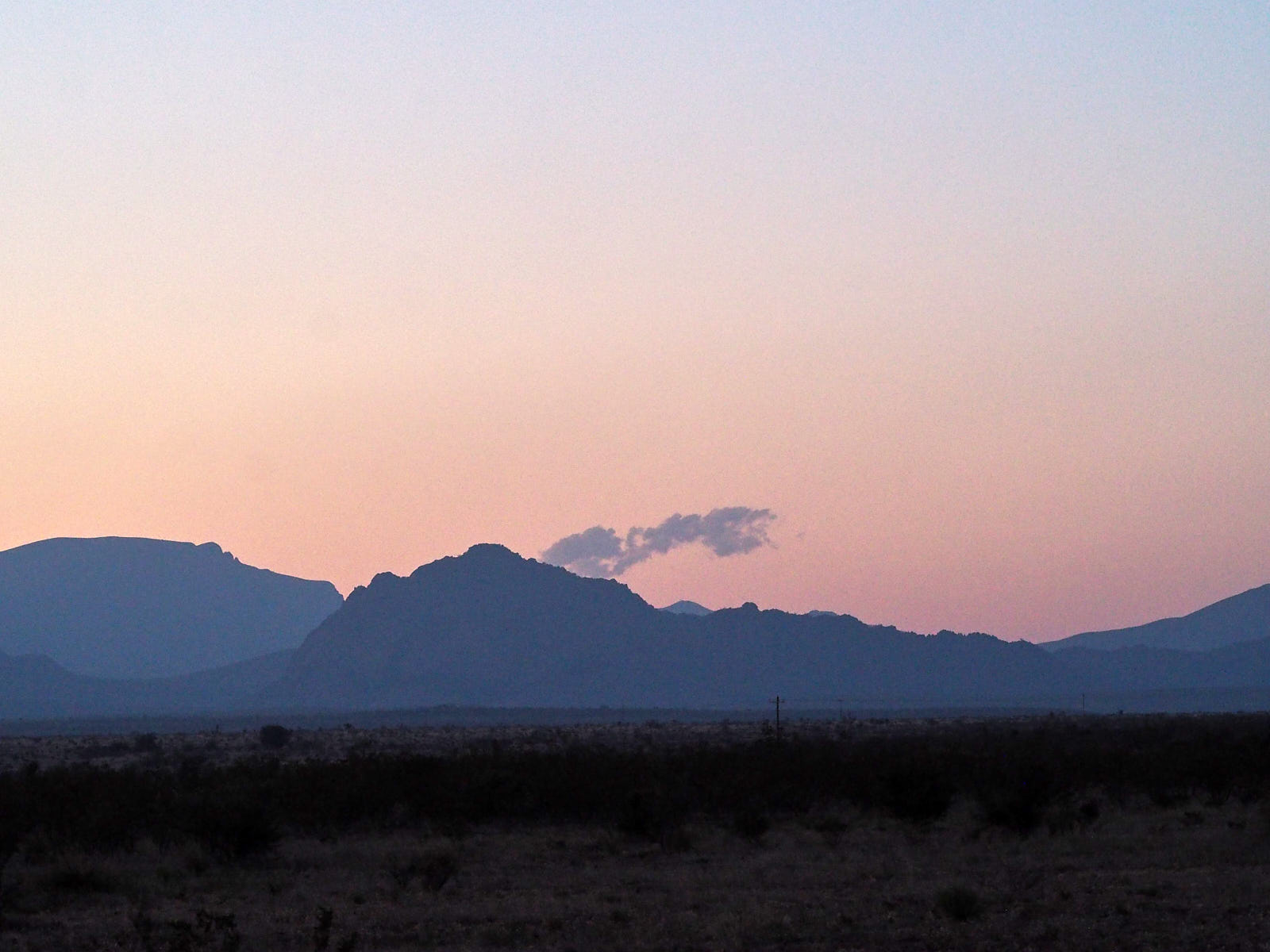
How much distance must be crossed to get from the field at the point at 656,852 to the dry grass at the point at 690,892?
0.23ft

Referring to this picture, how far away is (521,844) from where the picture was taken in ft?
91.0

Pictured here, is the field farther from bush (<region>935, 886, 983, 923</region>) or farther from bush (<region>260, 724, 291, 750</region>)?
bush (<region>260, 724, 291, 750</region>)

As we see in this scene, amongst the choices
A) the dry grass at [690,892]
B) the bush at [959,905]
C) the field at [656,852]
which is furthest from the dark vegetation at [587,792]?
the bush at [959,905]

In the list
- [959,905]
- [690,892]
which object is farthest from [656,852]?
[959,905]

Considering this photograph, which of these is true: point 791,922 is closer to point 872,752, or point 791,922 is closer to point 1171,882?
point 1171,882

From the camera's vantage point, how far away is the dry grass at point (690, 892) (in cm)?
1778

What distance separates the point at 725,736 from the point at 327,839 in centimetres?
4930

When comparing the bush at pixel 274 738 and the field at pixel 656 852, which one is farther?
the bush at pixel 274 738

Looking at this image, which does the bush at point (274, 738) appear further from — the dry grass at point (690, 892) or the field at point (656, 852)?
the dry grass at point (690, 892)

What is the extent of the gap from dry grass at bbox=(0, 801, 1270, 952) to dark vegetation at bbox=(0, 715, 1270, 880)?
0.60 metres

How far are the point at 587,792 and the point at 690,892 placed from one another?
10675 mm

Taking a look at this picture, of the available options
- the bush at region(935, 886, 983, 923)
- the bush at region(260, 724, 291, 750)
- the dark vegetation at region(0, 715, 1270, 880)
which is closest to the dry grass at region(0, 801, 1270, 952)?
the bush at region(935, 886, 983, 923)

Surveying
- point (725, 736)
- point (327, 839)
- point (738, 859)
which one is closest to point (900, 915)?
point (738, 859)

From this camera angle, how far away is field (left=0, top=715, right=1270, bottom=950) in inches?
720
